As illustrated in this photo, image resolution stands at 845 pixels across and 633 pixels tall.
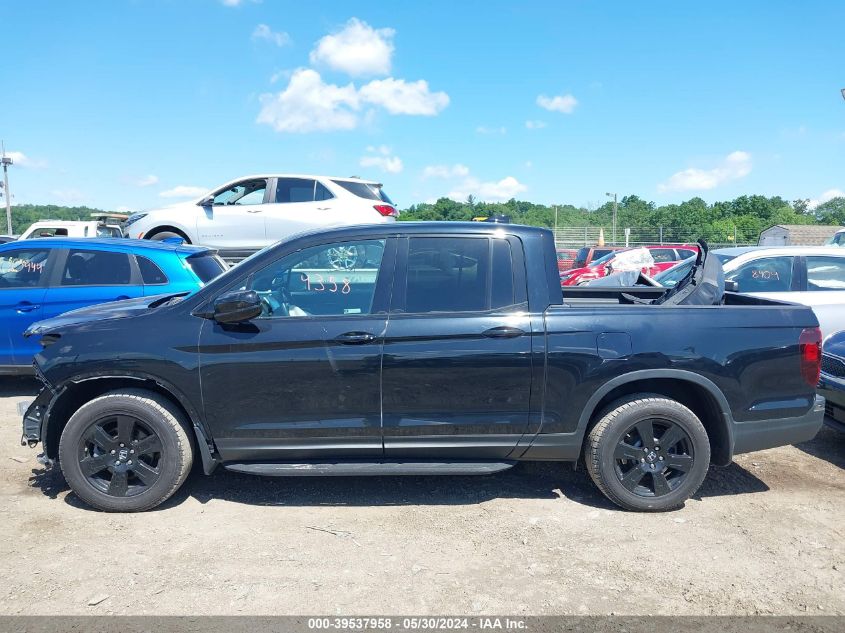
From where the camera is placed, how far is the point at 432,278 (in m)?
3.88

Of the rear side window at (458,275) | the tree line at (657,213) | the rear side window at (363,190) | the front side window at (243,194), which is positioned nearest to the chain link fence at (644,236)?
the tree line at (657,213)

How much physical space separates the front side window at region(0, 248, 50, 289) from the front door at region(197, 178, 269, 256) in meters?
3.08

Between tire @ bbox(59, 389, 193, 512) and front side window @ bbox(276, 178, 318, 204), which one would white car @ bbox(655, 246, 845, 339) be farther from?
tire @ bbox(59, 389, 193, 512)

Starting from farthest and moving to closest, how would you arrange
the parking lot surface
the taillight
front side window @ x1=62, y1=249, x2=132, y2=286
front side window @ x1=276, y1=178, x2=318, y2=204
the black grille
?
front side window @ x1=276, y1=178, x2=318, y2=204 < front side window @ x1=62, y1=249, x2=132, y2=286 < the black grille < the taillight < the parking lot surface

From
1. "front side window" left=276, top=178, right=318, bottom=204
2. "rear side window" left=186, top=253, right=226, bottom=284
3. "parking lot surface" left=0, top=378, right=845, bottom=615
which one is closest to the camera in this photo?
"parking lot surface" left=0, top=378, right=845, bottom=615

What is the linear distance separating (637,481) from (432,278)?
73.5 inches

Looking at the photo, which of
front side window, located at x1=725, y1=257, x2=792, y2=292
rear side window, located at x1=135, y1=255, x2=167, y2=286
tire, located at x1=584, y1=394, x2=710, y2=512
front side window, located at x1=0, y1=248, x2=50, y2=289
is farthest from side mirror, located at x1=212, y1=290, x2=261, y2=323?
front side window, located at x1=725, y1=257, x2=792, y2=292

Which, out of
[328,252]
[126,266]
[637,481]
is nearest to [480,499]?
[637,481]

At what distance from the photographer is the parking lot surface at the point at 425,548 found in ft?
9.74

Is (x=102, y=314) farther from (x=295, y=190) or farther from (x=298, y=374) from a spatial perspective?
(x=295, y=190)

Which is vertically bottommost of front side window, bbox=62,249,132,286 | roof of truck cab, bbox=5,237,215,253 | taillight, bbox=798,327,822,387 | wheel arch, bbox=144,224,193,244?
taillight, bbox=798,327,822,387

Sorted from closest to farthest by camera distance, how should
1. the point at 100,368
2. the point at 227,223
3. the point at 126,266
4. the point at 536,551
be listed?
the point at 536,551
the point at 100,368
the point at 126,266
the point at 227,223

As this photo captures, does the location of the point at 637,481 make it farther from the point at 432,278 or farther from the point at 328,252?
the point at 328,252

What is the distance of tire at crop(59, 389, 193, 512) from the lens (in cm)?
377
